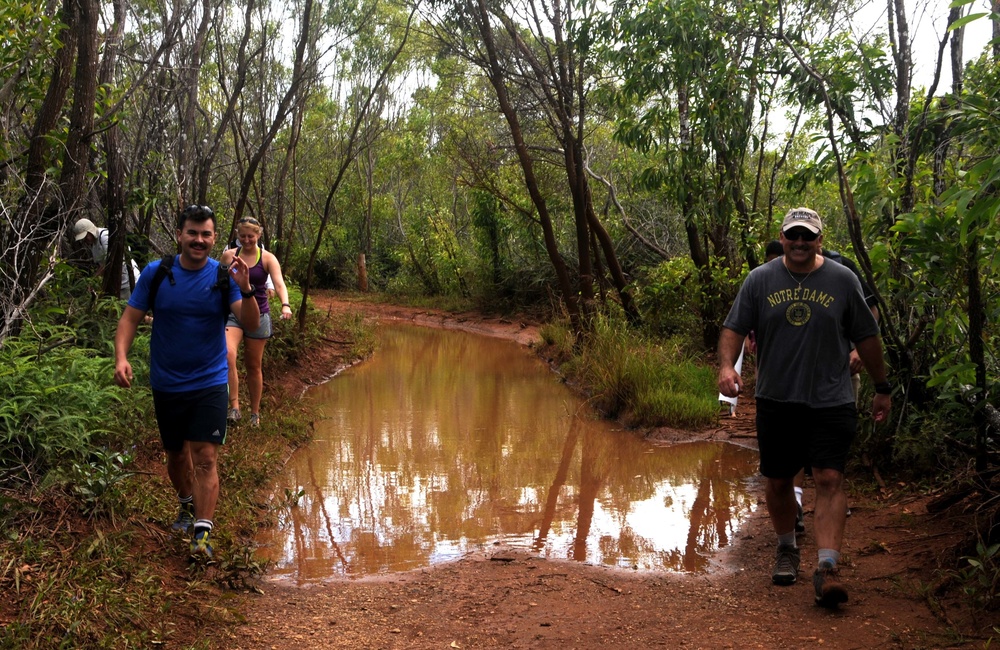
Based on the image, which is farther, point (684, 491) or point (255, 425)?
point (255, 425)

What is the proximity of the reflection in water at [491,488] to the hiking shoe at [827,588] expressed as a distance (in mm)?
1166

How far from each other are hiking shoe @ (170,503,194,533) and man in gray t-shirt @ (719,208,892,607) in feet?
9.88

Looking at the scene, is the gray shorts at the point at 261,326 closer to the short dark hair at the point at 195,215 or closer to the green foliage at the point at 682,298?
the short dark hair at the point at 195,215

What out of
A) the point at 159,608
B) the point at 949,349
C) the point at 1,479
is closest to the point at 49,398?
the point at 1,479

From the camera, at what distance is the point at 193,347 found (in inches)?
204

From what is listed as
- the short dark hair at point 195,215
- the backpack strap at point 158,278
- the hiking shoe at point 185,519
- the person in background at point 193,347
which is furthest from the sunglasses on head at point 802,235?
the hiking shoe at point 185,519

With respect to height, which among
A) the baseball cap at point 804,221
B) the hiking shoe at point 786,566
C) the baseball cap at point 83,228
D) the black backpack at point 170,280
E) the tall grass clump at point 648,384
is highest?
the baseball cap at point 83,228

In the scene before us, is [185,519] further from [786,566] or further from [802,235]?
[802,235]

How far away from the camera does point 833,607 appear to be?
4707 millimetres

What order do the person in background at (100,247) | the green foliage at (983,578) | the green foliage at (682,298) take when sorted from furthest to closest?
the green foliage at (682,298)
the person in background at (100,247)
the green foliage at (983,578)

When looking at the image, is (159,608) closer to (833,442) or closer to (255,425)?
(833,442)

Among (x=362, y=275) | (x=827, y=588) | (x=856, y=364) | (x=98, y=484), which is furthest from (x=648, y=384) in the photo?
(x=362, y=275)

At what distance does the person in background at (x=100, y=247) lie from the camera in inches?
365

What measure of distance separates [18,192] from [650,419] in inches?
245
